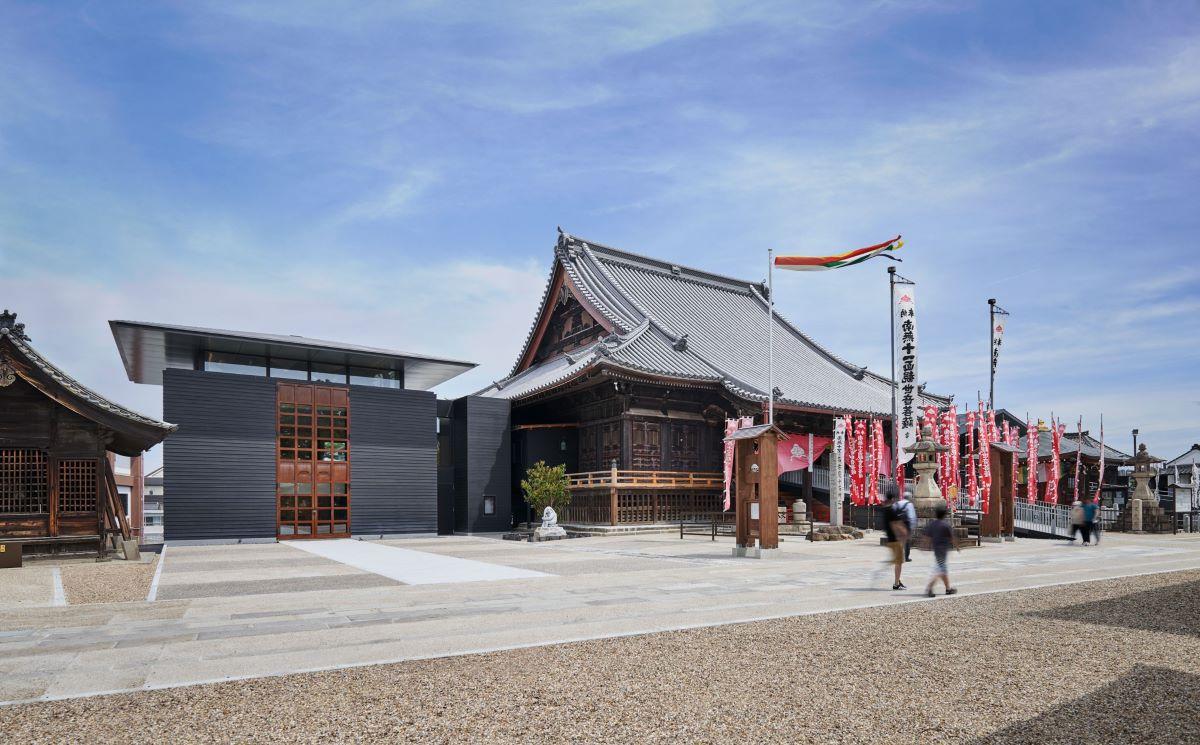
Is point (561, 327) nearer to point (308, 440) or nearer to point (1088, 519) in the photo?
point (308, 440)

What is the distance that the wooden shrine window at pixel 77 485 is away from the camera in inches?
849

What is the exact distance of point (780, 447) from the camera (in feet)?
115

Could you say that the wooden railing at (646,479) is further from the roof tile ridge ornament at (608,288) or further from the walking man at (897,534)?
the walking man at (897,534)

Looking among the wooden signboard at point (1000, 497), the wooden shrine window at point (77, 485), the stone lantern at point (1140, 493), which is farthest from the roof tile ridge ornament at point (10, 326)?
the stone lantern at point (1140, 493)

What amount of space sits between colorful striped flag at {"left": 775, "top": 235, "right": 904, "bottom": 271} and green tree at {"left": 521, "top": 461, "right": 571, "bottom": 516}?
41.1 feet

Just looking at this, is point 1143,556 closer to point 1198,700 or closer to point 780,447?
point 780,447

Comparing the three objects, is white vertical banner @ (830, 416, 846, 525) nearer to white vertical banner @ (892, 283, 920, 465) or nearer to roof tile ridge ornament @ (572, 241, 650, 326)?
white vertical banner @ (892, 283, 920, 465)

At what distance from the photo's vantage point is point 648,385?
1314 inches

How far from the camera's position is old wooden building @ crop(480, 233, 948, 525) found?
32.8m

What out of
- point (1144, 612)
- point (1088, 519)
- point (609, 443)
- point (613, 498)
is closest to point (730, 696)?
point (1144, 612)

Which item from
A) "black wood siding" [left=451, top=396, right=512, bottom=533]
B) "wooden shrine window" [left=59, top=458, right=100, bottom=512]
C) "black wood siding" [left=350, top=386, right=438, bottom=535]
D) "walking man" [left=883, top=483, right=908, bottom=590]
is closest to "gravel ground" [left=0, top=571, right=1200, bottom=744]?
"walking man" [left=883, top=483, right=908, bottom=590]

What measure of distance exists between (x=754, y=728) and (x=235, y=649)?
5994 millimetres

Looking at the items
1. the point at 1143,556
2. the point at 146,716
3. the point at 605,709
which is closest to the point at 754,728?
the point at 605,709

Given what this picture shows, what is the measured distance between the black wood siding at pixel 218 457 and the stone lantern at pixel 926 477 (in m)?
23.2
